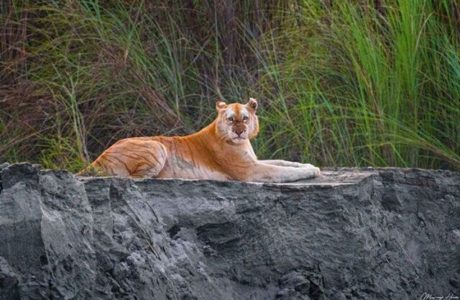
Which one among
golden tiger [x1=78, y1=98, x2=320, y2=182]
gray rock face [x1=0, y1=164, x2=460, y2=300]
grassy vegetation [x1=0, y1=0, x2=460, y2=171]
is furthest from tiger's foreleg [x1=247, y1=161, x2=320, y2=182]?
grassy vegetation [x1=0, y1=0, x2=460, y2=171]

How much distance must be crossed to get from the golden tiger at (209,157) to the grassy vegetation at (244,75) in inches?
37.4

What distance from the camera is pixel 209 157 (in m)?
7.41

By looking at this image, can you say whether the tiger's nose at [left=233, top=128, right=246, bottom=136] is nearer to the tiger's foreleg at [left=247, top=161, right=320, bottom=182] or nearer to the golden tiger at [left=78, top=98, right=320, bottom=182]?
the golden tiger at [left=78, top=98, right=320, bottom=182]

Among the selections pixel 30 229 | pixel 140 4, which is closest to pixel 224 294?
pixel 30 229

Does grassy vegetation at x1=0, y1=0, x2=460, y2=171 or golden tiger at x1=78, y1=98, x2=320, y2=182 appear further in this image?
grassy vegetation at x1=0, y1=0, x2=460, y2=171

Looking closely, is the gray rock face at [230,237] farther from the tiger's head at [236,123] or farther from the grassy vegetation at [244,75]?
the grassy vegetation at [244,75]

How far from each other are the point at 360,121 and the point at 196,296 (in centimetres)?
258

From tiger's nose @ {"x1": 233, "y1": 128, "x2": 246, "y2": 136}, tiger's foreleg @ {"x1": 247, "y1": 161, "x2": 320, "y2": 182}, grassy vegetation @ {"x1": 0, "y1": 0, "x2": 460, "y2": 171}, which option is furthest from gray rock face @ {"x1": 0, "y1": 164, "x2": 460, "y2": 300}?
grassy vegetation @ {"x1": 0, "y1": 0, "x2": 460, "y2": 171}

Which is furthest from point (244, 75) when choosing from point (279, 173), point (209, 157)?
point (279, 173)

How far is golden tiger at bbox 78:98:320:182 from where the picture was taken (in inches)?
277

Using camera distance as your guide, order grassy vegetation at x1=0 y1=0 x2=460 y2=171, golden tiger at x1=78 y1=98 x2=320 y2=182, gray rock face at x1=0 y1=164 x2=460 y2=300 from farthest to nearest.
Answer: grassy vegetation at x1=0 y1=0 x2=460 y2=171 → golden tiger at x1=78 y1=98 x2=320 y2=182 → gray rock face at x1=0 y1=164 x2=460 y2=300

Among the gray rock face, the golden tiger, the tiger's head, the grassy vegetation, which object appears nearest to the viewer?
the gray rock face

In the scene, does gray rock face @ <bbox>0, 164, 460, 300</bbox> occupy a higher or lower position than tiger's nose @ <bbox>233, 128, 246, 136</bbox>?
lower

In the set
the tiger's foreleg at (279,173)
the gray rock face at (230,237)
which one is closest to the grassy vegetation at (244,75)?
the gray rock face at (230,237)
